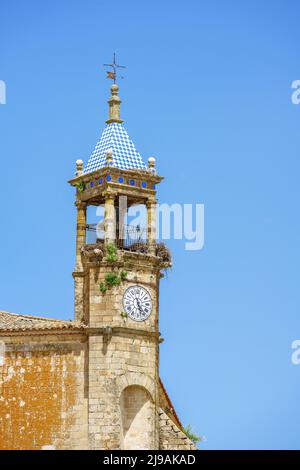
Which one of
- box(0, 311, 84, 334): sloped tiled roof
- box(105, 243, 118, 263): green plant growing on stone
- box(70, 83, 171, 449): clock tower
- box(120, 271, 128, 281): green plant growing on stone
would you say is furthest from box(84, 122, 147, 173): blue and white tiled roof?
box(0, 311, 84, 334): sloped tiled roof

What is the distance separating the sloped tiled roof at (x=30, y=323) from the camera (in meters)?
65.4

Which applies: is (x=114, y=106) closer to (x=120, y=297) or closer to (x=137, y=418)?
(x=120, y=297)

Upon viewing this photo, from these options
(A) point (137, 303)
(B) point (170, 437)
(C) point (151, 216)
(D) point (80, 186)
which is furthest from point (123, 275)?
(B) point (170, 437)

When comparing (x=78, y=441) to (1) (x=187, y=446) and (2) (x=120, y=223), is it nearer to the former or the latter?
(1) (x=187, y=446)

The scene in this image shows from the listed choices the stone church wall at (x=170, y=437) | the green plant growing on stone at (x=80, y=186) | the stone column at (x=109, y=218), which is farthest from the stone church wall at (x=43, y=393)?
the green plant growing on stone at (x=80, y=186)

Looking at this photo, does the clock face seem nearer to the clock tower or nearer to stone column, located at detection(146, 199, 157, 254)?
the clock tower

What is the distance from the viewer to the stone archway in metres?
65.2

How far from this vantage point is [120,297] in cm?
6575

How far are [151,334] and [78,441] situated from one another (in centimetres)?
501

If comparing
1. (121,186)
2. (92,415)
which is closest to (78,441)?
(92,415)

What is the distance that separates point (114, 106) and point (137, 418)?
41.6 feet

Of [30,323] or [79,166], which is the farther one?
[79,166]
